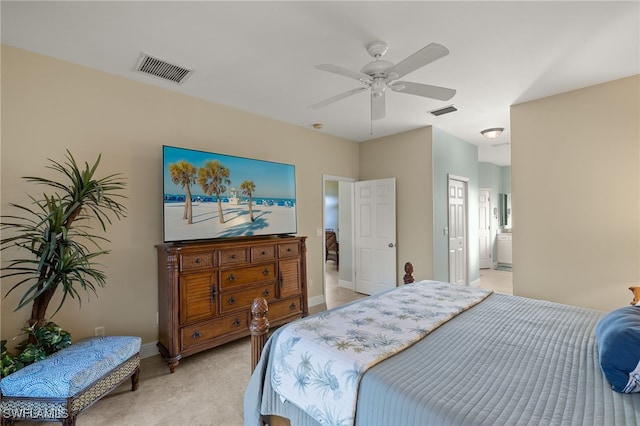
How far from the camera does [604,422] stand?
890 mm

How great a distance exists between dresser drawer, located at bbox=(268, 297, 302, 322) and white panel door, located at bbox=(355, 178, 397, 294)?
5.43ft

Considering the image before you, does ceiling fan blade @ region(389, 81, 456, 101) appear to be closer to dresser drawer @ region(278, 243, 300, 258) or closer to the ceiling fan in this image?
the ceiling fan

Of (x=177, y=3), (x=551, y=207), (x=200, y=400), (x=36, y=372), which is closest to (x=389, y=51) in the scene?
(x=177, y=3)

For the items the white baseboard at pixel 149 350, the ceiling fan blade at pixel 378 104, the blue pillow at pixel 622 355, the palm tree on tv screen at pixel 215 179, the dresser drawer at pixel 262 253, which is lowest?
the white baseboard at pixel 149 350

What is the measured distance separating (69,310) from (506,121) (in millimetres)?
5420

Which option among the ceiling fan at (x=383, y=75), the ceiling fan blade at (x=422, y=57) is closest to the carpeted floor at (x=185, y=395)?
the ceiling fan at (x=383, y=75)

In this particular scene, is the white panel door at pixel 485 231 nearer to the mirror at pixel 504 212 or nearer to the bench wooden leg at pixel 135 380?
the mirror at pixel 504 212

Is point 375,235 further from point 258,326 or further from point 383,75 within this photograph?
point 258,326

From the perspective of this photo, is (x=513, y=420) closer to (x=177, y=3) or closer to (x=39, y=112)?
(x=177, y=3)

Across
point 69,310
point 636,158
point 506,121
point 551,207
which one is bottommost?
point 69,310

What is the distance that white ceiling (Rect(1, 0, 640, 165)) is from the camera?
1803 mm

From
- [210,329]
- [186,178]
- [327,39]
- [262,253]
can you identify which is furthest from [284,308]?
[327,39]

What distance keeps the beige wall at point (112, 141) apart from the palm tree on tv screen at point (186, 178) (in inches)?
9.8

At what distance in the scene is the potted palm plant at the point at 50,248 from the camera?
75.4 inches
